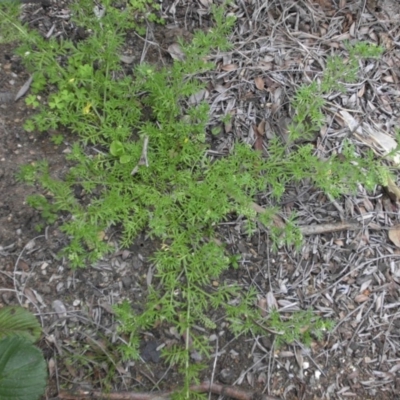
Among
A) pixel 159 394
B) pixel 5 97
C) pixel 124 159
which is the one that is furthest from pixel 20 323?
pixel 5 97

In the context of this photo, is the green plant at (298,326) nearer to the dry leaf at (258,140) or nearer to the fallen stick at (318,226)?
the fallen stick at (318,226)

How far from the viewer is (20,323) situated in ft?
8.29

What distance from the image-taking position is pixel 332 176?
292 centimetres

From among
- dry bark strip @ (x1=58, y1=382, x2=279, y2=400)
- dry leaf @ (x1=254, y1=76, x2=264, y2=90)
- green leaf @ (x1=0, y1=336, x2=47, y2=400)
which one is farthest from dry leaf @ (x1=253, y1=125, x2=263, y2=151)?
green leaf @ (x1=0, y1=336, x2=47, y2=400)

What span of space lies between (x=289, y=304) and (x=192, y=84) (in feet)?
4.12

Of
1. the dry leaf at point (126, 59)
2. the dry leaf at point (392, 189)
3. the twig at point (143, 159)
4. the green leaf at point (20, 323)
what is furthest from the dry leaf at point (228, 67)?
the green leaf at point (20, 323)

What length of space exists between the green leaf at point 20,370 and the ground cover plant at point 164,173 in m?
0.64

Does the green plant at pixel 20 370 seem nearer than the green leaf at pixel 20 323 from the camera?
Yes

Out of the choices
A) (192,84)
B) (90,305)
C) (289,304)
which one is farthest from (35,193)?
(289,304)

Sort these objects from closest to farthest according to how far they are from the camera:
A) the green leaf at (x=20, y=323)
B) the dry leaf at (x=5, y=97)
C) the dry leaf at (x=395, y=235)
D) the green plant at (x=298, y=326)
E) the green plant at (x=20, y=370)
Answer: the green plant at (x=20, y=370) < the green leaf at (x=20, y=323) < the green plant at (x=298, y=326) < the dry leaf at (x=5, y=97) < the dry leaf at (x=395, y=235)

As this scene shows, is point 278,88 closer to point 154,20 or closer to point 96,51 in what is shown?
point 154,20

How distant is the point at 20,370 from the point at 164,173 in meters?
1.23

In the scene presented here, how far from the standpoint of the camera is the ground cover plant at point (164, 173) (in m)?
2.72

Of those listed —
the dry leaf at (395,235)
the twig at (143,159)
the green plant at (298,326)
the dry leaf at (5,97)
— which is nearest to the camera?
the green plant at (298,326)
